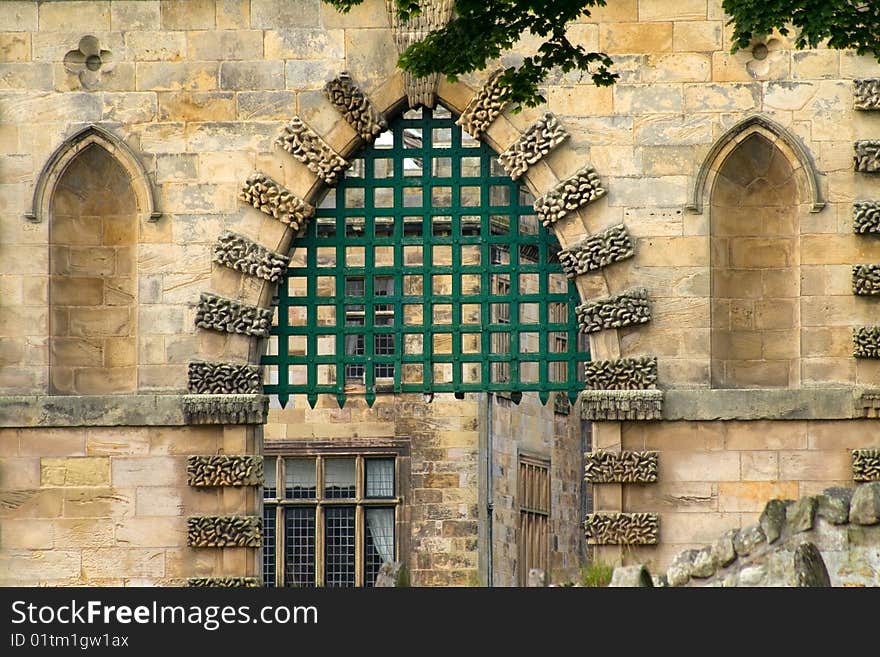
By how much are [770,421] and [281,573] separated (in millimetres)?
15922

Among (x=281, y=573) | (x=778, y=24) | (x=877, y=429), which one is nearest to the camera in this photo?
(x=778, y=24)

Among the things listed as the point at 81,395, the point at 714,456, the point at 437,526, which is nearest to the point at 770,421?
the point at 714,456

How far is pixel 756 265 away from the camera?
91.3ft

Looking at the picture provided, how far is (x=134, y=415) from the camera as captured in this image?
1097 inches

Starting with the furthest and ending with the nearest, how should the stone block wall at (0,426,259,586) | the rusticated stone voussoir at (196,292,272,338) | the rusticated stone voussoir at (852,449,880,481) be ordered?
the rusticated stone voussoir at (196,292,272,338) < the stone block wall at (0,426,259,586) < the rusticated stone voussoir at (852,449,880,481)

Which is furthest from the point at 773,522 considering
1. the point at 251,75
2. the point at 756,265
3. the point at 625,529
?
the point at 251,75

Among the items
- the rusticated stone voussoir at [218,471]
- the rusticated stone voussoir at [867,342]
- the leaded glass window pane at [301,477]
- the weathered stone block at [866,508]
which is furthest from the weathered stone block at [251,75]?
the leaded glass window pane at [301,477]

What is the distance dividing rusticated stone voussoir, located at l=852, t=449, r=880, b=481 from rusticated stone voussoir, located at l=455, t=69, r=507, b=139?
496cm

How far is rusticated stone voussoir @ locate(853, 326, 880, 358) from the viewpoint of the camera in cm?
2700

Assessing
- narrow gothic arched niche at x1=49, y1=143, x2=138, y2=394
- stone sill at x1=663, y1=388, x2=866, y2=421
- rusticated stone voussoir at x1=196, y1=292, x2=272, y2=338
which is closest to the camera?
stone sill at x1=663, y1=388, x2=866, y2=421

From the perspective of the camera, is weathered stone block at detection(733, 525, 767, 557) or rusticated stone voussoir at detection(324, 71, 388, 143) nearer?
weathered stone block at detection(733, 525, 767, 557)

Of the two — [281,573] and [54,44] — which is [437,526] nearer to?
[281,573]

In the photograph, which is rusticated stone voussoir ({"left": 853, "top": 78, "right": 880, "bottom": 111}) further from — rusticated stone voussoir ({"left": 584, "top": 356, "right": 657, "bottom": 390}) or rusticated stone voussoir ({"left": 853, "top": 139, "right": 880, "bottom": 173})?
rusticated stone voussoir ({"left": 584, "top": 356, "right": 657, "bottom": 390})

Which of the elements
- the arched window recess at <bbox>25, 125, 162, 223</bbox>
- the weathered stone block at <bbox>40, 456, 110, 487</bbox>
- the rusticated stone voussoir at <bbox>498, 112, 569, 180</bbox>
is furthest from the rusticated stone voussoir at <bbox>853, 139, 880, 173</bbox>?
the weathered stone block at <bbox>40, 456, 110, 487</bbox>
